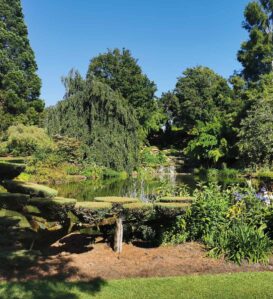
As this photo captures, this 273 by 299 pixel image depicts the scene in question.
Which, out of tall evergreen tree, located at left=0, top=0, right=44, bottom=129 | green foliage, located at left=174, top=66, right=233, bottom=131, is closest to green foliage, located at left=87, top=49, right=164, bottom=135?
green foliage, located at left=174, top=66, right=233, bottom=131

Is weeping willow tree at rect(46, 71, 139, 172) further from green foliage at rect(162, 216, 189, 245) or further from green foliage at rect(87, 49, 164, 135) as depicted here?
green foliage at rect(162, 216, 189, 245)

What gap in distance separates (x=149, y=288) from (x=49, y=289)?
1.05 metres

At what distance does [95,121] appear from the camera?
846 inches

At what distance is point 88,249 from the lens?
5289mm

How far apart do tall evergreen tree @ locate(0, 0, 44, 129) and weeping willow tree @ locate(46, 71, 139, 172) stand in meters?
7.89

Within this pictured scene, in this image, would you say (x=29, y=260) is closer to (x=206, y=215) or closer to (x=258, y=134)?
(x=206, y=215)

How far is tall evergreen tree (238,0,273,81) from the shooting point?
1099 inches

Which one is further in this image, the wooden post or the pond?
the pond

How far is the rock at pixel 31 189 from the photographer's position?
6.26m

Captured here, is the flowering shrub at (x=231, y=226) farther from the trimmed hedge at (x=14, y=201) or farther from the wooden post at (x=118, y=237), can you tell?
the trimmed hedge at (x=14, y=201)

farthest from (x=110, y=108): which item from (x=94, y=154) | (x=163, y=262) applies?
(x=163, y=262)

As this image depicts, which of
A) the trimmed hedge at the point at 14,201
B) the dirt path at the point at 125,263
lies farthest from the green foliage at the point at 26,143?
the dirt path at the point at 125,263

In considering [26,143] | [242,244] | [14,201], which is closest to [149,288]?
[242,244]

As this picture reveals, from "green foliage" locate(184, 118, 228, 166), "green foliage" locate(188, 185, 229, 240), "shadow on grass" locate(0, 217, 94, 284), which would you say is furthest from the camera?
"green foliage" locate(184, 118, 228, 166)
